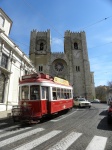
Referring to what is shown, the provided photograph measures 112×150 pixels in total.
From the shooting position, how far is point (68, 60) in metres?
50.5

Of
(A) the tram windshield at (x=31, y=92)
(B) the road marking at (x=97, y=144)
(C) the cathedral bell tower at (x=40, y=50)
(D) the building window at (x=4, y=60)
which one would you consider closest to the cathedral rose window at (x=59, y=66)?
(C) the cathedral bell tower at (x=40, y=50)

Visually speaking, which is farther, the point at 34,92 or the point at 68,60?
the point at 68,60

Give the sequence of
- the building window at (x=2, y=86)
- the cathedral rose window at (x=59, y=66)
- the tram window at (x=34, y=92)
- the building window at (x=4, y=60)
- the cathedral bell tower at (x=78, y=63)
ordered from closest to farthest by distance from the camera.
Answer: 1. the tram window at (x=34, y=92)
2. the building window at (x=2, y=86)
3. the building window at (x=4, y=60)
4. the cathedral bell tower at (x=78, y=63)
5. the cathedral rose window at (x=59, y=66)

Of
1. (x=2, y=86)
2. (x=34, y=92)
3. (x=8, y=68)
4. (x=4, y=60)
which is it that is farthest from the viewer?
(x=8, y=68)

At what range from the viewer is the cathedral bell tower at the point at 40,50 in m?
49.8

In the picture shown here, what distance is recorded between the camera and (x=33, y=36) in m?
53.9

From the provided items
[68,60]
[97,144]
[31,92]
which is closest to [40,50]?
[68,60]

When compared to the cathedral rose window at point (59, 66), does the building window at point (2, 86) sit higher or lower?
lower

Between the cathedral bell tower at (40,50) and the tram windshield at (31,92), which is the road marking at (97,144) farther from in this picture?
the cathedral bell tower at (40,50)

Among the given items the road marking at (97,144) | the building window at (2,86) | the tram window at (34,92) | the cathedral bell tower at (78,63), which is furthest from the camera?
the cathedral bell tower at (78,63)

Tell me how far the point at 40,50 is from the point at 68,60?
34.2 feet

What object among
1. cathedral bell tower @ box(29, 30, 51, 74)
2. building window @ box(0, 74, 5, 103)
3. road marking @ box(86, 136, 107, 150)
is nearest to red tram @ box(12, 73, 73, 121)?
road marking @ box(86, 136, 107, 150)

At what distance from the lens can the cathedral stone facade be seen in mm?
47938

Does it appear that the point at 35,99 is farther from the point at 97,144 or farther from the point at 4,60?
the point at 4,60
